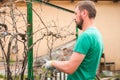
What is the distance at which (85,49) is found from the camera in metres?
4.14

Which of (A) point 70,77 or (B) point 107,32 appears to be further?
(B) point 107,32

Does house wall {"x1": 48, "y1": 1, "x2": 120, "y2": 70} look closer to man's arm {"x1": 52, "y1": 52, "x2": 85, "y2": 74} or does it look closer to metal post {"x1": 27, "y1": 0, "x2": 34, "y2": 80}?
metal post {"x1": 27, "y1": 0, "x2": 34, "y2": 80}

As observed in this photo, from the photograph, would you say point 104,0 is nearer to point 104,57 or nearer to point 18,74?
point 104,57

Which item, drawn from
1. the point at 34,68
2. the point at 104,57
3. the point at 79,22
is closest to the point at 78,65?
the point at 79,22

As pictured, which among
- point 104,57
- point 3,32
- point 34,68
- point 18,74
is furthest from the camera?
point 104,57

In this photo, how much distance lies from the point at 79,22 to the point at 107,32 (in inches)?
585

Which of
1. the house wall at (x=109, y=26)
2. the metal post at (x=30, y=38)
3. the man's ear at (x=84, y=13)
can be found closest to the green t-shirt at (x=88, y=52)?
the man's ear at (x=84, y=13)

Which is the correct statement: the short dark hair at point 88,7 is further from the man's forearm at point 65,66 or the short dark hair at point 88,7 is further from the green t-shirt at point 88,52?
the man's forearm at point 65,66

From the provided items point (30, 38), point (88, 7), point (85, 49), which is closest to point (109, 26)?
point (30, 38)

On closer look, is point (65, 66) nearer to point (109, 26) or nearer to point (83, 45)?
point (83, 45)

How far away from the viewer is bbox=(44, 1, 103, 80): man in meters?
4.14

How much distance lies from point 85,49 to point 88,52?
4.7 inches

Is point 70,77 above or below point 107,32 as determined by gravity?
above

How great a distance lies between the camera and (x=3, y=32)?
4.76m
